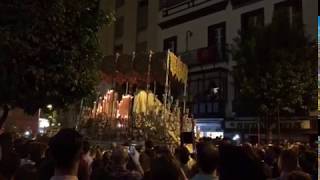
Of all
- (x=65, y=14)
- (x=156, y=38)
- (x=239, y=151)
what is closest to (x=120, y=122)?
(x=65, y=14)

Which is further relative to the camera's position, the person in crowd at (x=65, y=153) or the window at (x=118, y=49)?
the window at (x=118, y=49)

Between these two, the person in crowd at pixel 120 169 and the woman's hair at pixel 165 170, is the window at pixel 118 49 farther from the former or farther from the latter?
the woman's hair at pixel 165 170

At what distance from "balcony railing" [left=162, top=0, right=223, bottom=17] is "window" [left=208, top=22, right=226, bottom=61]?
7.15 ft

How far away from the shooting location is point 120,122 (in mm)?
17938

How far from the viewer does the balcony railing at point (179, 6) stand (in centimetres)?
3553

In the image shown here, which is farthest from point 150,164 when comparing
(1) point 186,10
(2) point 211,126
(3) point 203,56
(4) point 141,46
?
(4) point 141,46

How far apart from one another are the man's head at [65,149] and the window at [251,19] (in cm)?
2766

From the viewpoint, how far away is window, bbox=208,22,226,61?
33.5 m

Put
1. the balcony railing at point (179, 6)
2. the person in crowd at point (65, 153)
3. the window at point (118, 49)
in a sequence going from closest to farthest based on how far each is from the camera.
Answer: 1. the person in crowd at point (65, 153)
2. the balcony railing at point (179, 6)
3. the window at point (118, 49)

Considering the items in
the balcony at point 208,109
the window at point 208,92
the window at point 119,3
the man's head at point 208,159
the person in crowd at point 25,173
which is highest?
the window at point 119,3

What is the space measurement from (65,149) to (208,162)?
156 cm

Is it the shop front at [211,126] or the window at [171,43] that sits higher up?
the window at [171,43]

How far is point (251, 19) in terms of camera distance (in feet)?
104

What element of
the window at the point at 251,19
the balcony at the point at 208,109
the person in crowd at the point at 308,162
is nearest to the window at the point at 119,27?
the balcony at the point at 208,109
